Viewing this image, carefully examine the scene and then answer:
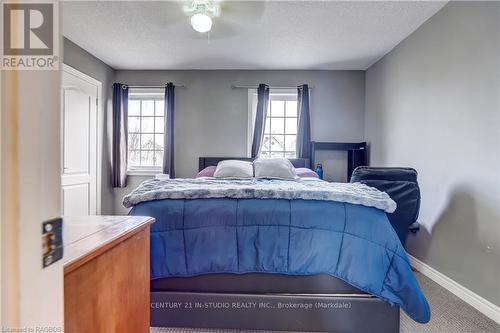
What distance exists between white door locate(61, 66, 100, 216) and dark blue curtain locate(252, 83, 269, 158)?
2312mm

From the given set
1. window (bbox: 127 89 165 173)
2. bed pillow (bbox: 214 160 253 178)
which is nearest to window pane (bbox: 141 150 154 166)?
window (bbox: 127 89 165 173)

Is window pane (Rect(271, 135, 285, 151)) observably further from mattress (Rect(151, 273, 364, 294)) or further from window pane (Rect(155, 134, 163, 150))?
mattress (Rect(151, 273, 364, 294))

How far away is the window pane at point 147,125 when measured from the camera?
4465mm

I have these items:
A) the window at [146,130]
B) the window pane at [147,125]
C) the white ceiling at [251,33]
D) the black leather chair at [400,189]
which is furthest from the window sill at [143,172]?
the black leather chair at [400,189]

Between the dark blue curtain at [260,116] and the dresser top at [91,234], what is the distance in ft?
10.5

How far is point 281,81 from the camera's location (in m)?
4.24

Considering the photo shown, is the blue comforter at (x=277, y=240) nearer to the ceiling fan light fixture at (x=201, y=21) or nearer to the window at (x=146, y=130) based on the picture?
the ceiling fan light fixture at (x=201, y=21)

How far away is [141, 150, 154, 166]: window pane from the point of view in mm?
4477

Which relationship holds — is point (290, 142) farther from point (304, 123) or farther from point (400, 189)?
point (400, 189)

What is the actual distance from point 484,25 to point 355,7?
1.00m

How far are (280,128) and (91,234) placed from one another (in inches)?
150

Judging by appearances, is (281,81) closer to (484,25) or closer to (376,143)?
(376,143)

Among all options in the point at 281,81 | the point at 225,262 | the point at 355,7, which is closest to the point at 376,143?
the point at 281,81

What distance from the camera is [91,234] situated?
75 centimetres
